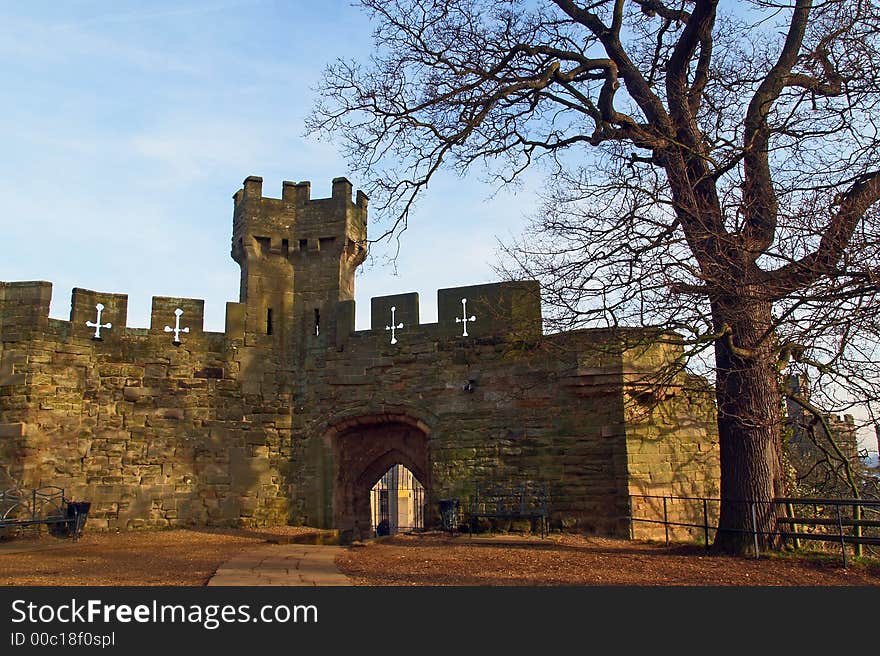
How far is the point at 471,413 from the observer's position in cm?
1280

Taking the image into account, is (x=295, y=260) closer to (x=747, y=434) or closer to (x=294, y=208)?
(x=294, y=208)

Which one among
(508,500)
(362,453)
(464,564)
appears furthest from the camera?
(362,453)

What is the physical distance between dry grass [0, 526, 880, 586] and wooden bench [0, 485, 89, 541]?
586 mm

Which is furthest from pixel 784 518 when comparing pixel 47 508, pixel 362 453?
pixel 47 508

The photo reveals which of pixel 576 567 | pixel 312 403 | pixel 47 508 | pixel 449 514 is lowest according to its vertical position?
pixel 576 567

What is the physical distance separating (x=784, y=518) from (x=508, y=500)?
4671 mm

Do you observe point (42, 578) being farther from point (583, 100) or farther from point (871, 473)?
point (871, 473)

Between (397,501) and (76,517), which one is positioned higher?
(76,517)

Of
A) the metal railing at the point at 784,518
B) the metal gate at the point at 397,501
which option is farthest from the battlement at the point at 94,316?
the metal gate at the point at 397,501

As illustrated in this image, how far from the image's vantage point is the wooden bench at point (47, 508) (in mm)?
11680

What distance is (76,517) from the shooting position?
11680 millimetres

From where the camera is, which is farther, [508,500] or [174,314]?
[174,314]

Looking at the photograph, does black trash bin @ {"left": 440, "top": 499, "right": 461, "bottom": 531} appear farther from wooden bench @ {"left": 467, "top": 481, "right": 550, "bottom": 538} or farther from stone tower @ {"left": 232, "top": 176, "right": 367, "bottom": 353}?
stone tower @ {"left": 232, "top": 176, "right": 367, "bottom": 353}
